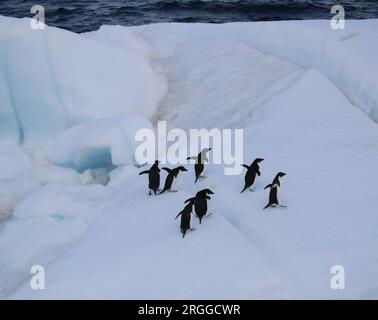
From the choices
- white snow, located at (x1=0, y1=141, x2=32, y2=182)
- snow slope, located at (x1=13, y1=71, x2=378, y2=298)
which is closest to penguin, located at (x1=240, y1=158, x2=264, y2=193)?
snow slope, located at (x1=13, y1=71, x2=378, y2=298)

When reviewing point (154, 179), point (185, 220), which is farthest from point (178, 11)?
point (185, 220)

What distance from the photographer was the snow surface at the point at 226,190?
18.5 ft

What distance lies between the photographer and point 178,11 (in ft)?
80.4

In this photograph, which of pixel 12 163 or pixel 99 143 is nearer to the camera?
pixel 99 143

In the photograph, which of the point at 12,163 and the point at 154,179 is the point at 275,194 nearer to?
the point at 154,179

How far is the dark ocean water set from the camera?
22.6 m

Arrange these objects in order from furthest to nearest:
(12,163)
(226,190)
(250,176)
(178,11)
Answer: (178,11) → (12,163) → (226,190) → (250,176)

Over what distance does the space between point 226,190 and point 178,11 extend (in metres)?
18.4

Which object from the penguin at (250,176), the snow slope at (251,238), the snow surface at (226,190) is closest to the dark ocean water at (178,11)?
the snow surface at (226,190)

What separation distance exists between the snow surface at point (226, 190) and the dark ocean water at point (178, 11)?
32.0ft

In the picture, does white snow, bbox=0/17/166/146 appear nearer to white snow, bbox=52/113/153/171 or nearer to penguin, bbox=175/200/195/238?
white snow, bbox=52/113/153/171

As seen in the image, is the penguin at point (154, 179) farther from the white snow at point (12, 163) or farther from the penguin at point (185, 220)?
the white snow at point (12, 163)
